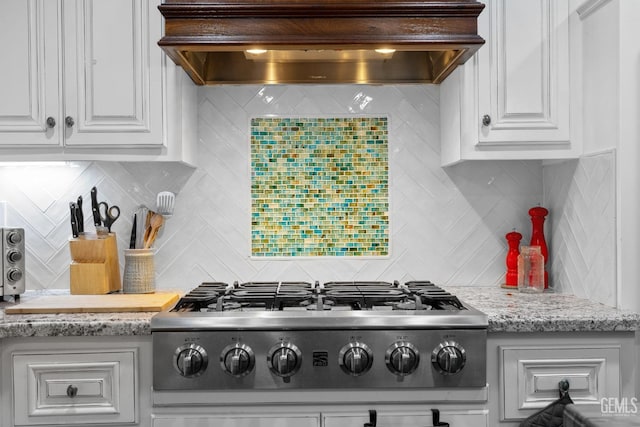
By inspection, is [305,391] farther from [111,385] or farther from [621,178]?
[621,178]

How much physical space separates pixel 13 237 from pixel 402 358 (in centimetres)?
144

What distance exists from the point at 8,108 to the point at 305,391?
4.68 feet

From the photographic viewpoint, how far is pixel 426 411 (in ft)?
5.61

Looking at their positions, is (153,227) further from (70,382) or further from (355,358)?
(355,358)

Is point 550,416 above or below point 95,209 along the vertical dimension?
below

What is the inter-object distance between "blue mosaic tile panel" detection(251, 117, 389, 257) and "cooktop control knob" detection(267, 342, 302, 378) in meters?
0.80

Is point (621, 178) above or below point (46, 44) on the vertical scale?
below

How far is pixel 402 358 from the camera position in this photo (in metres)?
1.66

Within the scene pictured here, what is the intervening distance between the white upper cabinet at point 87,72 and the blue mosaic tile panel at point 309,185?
0.53 metres

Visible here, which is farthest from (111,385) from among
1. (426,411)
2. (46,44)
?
(46,44)

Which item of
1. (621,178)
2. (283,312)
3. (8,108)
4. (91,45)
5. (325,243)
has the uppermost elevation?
(91,45)

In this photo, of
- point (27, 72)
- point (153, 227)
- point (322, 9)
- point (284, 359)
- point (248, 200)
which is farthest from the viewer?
point (248, 200)

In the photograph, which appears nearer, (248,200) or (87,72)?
(87,72)

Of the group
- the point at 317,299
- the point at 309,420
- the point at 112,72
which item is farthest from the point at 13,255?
the point at 309,420
